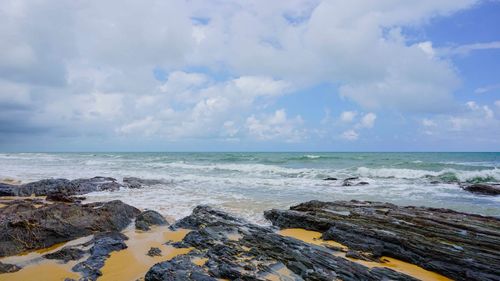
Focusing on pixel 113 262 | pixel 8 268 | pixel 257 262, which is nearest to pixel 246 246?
pixel 257 262

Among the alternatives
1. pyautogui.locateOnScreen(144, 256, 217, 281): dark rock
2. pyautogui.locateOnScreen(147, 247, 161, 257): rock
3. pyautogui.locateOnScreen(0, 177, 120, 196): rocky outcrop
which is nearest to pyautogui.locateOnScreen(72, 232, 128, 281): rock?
pyautogui.locateOnScreen(147, 247, 161, 257): rock

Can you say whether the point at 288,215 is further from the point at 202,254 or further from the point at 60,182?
the point at 60,182

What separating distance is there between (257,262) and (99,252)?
327 centimetres

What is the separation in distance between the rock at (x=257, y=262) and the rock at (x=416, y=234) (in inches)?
47.0

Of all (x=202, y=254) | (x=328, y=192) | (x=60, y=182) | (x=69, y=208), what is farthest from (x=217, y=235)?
(x=60, y=182)

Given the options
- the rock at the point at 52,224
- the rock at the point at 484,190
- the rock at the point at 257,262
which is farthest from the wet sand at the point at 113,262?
the rock at the point at 484,190

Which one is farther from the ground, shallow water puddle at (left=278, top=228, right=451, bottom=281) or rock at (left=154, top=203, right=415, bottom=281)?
rock at (left=154, top=203, right=415, bottom=281)

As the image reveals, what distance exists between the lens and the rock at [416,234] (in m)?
6.12

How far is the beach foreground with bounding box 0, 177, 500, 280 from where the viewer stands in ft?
18.2

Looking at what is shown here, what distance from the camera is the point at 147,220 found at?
9.20 m

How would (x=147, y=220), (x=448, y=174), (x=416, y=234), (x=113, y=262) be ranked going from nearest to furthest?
1. (x=113, y=262)
2. (x=416, y=234)
3. (x=147, y=220)
4. (x=448, y=174)

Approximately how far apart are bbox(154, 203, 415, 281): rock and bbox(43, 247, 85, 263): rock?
1.92 m

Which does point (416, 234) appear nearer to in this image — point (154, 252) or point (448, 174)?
point (154, 252)

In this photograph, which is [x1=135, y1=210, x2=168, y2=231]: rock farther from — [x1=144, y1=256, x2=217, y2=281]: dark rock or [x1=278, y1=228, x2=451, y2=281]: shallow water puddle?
[x1=278, y1=228, x2=451, y2=281]: shallow water puddle
